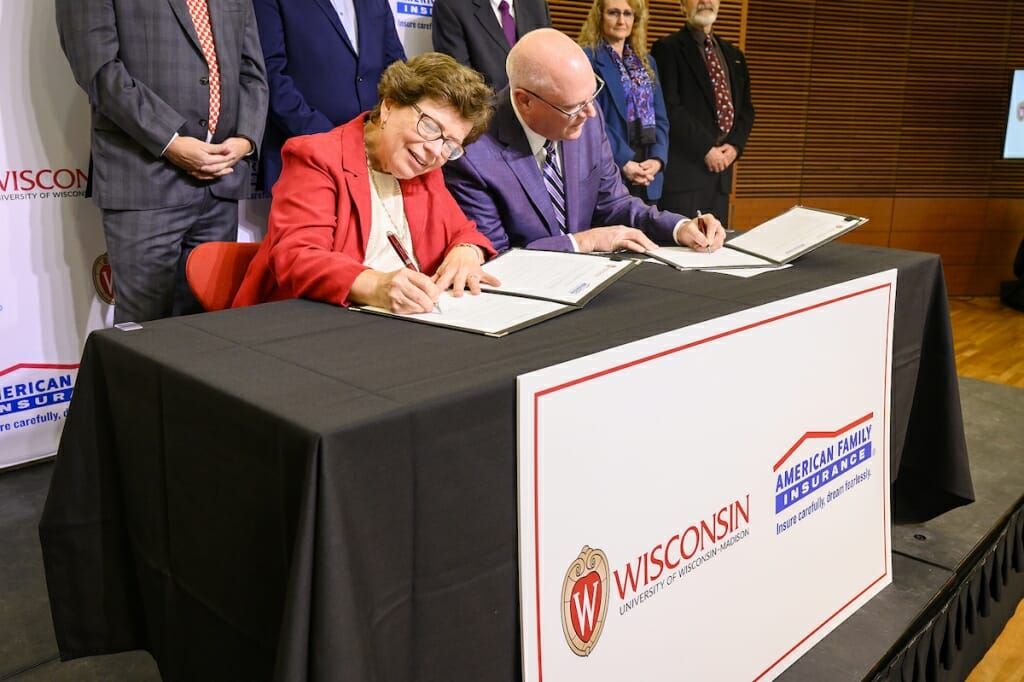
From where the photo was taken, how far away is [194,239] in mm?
2764

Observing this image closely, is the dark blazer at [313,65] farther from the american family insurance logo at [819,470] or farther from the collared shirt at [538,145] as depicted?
the american family insurance logo at [819,470]

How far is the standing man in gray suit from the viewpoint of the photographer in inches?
96.9

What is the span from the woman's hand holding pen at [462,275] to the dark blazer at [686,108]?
2705mm

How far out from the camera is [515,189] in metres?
2.29

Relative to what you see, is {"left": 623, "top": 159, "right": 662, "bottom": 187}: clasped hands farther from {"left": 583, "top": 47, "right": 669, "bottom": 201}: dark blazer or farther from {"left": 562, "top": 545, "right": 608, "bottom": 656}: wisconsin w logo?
{"left": 562, "top": 545, "right": 608, "bottom": 656}: wisconsin w logo

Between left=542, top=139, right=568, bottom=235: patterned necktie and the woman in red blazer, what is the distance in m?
0.46

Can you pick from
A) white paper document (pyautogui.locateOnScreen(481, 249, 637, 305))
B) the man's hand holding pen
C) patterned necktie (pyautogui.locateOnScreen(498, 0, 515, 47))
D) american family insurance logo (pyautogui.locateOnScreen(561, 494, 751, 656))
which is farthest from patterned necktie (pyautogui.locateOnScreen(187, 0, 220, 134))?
american family insurance logo (pyautogui.locateOnScreen(561, 494, 751, 656))

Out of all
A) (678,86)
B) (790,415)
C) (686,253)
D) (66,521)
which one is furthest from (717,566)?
(678,86)

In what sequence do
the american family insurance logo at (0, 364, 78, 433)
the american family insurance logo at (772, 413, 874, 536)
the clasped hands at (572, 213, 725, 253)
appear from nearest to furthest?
the american family insurance logo at (772, 413, 874, 536) < the clasped hands at (572, 213, 725, 253) < the american family insurance logo at (0, 364, 78, 433)

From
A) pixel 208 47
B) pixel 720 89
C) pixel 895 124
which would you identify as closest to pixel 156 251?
pixel 208 47

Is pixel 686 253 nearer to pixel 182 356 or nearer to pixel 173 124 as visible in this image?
pixel 182 356

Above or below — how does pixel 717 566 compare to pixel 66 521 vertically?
below

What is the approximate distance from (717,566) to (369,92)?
7.02 feet

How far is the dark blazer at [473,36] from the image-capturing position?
3.16 meters
